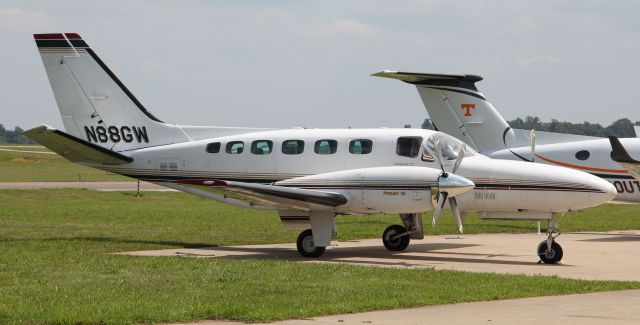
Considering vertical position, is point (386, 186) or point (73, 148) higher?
point (73, 148)

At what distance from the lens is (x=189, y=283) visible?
52.3 feet

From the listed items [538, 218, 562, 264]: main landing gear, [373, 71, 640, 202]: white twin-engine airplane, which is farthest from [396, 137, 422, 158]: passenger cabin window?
[373, 71, 640, 202]: white twin-engine airplane

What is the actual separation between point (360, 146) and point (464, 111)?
29.5 ft

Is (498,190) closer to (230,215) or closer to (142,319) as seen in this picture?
(142,319)

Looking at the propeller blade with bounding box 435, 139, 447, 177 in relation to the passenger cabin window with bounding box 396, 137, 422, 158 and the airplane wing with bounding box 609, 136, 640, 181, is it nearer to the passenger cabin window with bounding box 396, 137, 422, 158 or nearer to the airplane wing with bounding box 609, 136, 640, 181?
→ the passenger cabin window with bounding box 396, 137, 422, 158

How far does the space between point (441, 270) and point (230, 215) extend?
18773 mm

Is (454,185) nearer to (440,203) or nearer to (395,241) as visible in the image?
(440,203)

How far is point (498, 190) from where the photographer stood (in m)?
20.8

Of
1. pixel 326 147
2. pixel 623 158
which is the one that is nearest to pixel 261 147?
pixel 326 147

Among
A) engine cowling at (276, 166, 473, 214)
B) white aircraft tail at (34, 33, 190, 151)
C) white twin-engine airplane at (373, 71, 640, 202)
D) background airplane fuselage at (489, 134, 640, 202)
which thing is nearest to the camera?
engine cowling at (276, 166, 473, 214)

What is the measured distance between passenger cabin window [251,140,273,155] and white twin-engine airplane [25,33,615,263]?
23 millimetres

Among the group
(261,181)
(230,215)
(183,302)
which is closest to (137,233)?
(261,181)

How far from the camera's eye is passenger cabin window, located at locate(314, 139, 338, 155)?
22625mm

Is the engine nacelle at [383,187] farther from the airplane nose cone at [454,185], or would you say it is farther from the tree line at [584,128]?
the tree line at [584,128]
